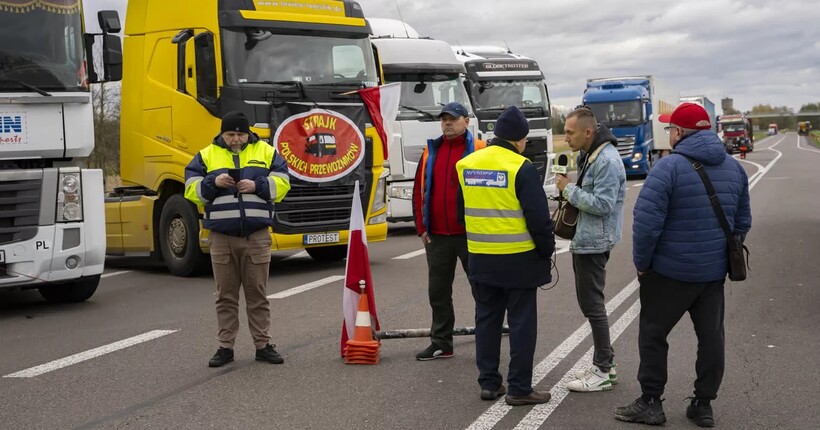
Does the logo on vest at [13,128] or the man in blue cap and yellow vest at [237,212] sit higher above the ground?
the logo on vest at [13,128]

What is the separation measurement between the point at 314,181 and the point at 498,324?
6.33 meters

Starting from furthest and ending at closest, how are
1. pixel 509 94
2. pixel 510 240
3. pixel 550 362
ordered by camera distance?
pixel 509 94, pixel 550 362, pixel 510 240

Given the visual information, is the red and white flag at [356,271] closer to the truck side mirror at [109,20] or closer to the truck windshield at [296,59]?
the truck side mirror at [109,20]

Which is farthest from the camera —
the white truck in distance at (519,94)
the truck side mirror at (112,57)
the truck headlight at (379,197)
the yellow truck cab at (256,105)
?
the white truck in distance at (519,94)

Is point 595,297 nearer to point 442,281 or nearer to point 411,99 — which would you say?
point 442,281

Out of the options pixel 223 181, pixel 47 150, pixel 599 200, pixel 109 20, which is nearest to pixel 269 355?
pixel 223 181

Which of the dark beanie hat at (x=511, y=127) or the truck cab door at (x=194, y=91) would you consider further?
the truck cab door at (x=194, y=91)

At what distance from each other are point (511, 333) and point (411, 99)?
1150 centimetres

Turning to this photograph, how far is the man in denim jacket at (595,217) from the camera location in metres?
6.40

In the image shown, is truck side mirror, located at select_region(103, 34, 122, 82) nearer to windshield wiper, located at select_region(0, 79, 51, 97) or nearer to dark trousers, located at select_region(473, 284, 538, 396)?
windshield wiper, located at select_region(0, 79, 51, 97)

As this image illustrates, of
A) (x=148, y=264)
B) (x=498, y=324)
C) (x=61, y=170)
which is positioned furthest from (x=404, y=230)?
(x=498, y=324)

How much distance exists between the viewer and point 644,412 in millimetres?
5766

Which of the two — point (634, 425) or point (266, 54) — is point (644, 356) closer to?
point (634, 425)

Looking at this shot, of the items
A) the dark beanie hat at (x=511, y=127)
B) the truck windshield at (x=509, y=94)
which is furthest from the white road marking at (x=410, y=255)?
the dark beanie hat at (x=511, y=127)
